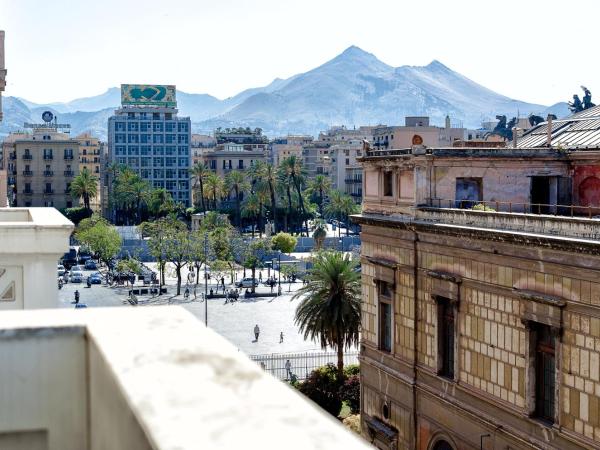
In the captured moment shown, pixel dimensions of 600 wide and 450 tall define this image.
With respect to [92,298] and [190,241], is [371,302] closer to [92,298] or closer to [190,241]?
[92,298]

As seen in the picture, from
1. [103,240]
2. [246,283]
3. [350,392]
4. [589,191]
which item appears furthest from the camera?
[103,240]

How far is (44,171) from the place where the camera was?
12756cm

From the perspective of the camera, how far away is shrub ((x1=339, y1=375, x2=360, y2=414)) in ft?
118

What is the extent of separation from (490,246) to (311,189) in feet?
346

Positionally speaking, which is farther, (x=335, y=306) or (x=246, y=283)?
(x=246, y=283)

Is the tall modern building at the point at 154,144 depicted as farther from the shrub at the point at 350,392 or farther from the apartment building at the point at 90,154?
the shrub at the point at 350,392

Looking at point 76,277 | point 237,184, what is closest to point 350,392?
point 76,277

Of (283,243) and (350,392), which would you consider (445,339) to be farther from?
(283,243)

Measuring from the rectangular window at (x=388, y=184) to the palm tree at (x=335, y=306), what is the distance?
29.0ft

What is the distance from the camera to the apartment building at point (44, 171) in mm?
126562

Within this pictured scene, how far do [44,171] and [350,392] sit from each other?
99078 mm

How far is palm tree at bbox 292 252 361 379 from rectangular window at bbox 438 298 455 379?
11912 millimetres

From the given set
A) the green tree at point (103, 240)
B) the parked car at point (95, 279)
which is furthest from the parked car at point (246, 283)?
the green tree at point (103, 240)

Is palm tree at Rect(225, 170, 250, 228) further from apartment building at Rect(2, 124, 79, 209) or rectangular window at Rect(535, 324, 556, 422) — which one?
rectangular window at Rect(535, 324, 556, 422)
